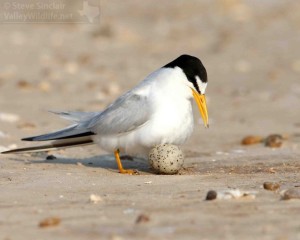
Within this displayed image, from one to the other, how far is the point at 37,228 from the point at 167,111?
2.12 meters

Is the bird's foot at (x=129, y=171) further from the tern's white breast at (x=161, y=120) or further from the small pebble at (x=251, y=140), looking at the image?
the small pebble at (x=251, y=140)

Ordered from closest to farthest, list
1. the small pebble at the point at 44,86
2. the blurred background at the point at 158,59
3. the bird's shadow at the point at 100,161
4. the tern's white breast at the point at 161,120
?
the tern's white breast at the point at 161,120
the bird's shadow at the point at 100,161
the blurred background at the point at 158,59
the small pebble at the point at 44,86

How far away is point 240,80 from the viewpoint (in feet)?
39.1

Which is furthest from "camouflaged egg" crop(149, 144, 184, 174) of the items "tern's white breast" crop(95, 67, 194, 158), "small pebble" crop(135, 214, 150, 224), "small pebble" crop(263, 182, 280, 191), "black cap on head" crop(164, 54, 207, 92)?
"small pebble" crop(135, 214, 150, 224)

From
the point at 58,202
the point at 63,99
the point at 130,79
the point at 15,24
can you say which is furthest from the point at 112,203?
the point at 15,24

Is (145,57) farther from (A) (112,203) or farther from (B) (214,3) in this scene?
(A) (112,203)

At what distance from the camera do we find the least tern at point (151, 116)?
597cm

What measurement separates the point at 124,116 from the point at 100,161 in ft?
2.63

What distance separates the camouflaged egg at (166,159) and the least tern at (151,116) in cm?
9

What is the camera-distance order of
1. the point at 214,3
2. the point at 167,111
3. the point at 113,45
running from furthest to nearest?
the point at 214,3
the point at 113,45
the point at 167,111

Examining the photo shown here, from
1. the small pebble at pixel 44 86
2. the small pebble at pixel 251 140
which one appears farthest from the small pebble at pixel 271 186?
the small pebble at pixel 44 86

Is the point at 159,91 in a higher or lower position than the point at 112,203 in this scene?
higher

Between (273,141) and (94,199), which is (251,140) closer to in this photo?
(273,141)

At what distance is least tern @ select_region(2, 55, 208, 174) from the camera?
235 inches
